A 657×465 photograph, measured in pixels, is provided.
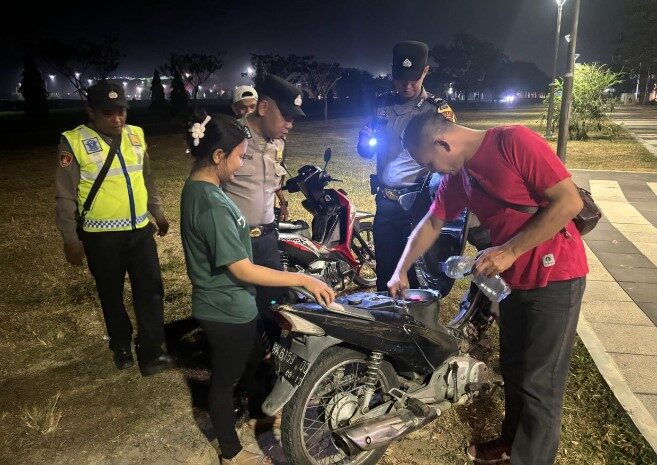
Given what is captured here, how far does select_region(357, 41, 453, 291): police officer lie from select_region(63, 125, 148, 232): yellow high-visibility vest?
1761 millimetres

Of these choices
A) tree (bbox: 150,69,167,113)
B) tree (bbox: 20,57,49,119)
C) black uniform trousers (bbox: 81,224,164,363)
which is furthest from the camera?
tree (bbox: 150,69,167,113)

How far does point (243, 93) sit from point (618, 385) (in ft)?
13.3

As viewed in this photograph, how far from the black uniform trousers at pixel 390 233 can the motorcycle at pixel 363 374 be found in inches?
48.7

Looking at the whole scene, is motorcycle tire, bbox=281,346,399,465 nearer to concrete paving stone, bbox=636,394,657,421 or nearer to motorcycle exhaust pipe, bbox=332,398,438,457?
motorcycle exhaust pipe, bbox=332,398,438,457

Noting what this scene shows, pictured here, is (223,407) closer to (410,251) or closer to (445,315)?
(410,251)

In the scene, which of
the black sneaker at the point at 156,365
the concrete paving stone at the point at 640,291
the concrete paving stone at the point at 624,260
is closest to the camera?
the black sneaker at the point at 156,365

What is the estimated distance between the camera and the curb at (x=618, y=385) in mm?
2869

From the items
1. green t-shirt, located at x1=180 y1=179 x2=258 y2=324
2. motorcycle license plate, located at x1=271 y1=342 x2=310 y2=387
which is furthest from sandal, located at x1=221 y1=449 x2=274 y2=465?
green t-shirt, located at x1=180 y1=179 x2=258 y2=324

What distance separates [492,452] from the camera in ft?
8.93

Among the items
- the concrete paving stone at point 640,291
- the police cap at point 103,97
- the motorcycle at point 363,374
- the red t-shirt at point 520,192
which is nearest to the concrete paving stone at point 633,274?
the concrete paving stone at point 640,291

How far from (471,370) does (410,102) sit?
81.5 inches

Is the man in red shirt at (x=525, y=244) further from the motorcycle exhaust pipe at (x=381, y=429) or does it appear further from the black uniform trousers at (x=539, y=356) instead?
the motorcycle exhaust pipe at (x=381, y=429)

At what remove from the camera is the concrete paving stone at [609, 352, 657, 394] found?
329 centimetres

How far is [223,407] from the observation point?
254cm
